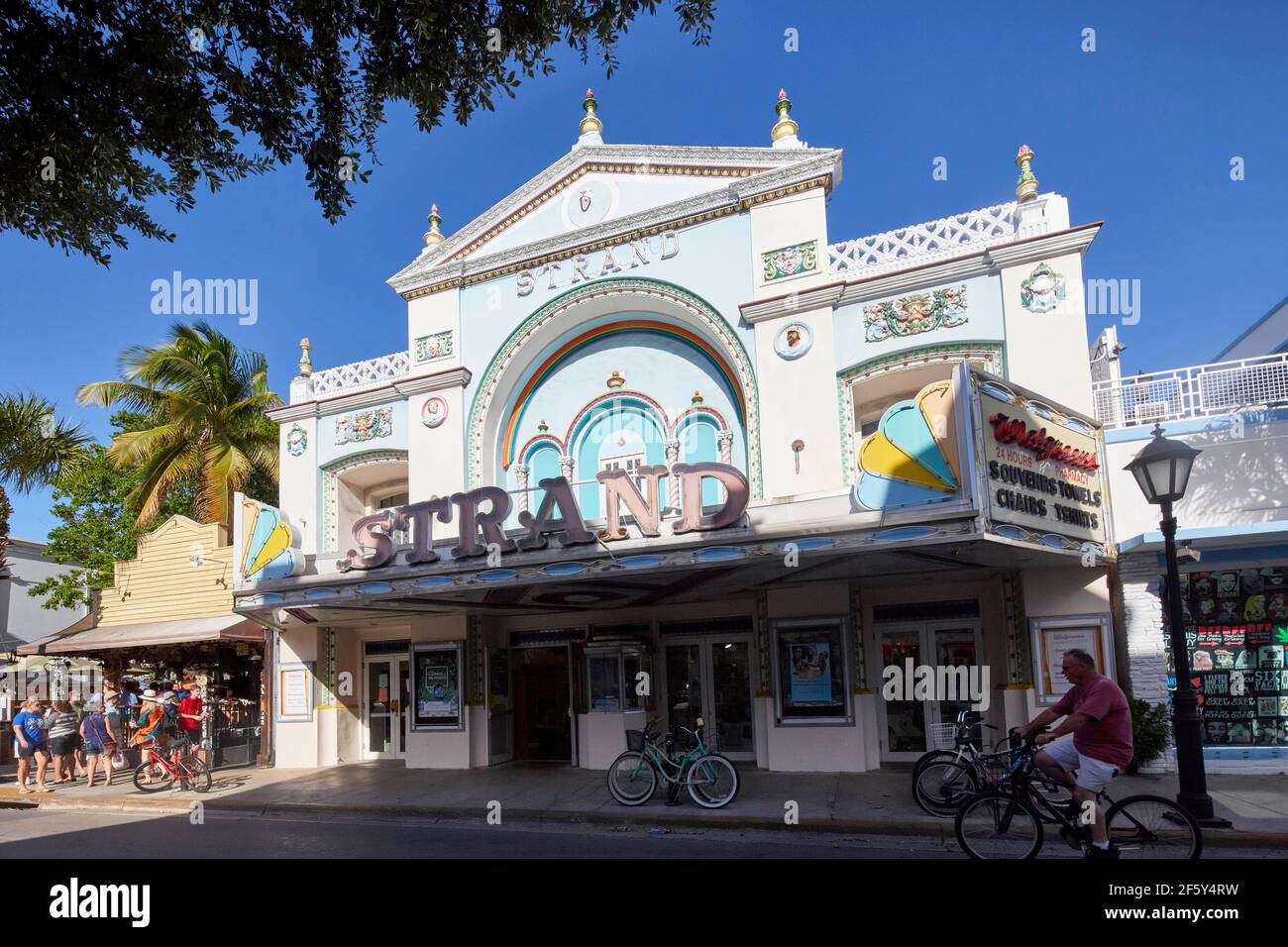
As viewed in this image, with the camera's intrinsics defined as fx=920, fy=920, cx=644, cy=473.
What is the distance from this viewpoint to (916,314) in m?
13.9

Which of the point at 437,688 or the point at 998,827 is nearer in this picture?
the point at 998,827

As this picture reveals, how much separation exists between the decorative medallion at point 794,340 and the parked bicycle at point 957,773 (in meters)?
6.08

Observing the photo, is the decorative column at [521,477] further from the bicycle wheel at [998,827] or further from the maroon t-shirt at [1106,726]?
the maroon t-shirt at [1106,726]

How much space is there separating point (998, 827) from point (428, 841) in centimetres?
627

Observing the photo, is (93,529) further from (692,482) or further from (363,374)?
(692,482)

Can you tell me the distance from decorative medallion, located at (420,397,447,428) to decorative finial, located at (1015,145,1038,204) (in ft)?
34.1

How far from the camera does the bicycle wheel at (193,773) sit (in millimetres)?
15078

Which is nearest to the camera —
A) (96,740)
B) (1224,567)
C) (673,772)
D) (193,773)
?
(673,772)

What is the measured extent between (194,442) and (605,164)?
13.1 metres

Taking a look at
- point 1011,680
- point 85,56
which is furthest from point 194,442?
point 1011,680

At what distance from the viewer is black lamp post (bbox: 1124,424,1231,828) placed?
31.1ft

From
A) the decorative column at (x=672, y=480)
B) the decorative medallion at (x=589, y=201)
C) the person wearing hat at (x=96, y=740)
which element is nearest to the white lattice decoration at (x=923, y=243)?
the decorative column at (x=672, y=480)

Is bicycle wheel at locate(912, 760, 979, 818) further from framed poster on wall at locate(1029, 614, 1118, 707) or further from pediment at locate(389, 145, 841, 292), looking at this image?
pediment at locate(389, 145, 841, 292)

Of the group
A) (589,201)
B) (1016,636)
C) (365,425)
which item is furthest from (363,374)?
(1016,636)
